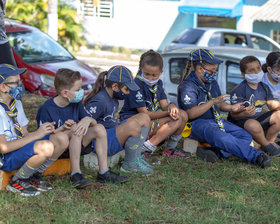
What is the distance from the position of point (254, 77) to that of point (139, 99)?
1540mm

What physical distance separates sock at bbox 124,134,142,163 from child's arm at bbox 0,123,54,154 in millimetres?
949

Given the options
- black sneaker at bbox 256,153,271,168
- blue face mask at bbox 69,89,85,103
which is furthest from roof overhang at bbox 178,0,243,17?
blue face mask at bbox 69,89,85,103

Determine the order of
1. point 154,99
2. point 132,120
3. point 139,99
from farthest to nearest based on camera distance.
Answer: point 154,99 → point 139,99 → point 132,120

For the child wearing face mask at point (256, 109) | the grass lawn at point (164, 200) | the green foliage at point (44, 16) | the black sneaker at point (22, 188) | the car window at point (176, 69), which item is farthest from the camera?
the green foliage at point (44, 16)

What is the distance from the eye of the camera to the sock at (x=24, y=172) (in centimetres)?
447

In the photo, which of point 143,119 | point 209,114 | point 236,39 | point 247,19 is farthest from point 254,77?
point 247,19

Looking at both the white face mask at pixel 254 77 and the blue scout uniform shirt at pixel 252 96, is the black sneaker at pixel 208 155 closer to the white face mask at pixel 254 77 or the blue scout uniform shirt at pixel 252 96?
the blue scout uniform shirt at pixel 252 96

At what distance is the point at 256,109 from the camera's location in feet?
20.5

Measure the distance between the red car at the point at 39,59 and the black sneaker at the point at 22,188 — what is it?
16.4ft

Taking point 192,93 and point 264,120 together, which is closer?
point 192,93

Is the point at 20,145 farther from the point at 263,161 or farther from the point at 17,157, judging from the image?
the point at 263,161

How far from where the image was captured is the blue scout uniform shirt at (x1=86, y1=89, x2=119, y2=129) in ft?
16.8

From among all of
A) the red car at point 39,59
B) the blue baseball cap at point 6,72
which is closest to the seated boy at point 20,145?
the blue baseball cap at point 6,72

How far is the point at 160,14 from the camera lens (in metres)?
23.7
